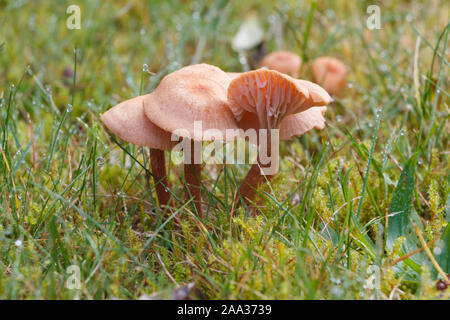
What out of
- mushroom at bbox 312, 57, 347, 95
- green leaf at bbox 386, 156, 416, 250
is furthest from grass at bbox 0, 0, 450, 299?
mushroom at bbox 312, 57, 347, 95

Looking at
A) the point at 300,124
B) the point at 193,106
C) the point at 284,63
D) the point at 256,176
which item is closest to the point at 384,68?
the point at 284,63

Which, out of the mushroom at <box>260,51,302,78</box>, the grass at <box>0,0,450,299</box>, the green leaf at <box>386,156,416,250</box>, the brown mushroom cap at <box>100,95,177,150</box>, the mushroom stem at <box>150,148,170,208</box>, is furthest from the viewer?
the mushroom at <box>260,51,302,78</box>

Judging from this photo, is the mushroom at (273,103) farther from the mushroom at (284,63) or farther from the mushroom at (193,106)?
the mushroom at (284,63)

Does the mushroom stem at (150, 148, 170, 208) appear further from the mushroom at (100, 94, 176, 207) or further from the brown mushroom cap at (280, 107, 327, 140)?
the brown mushroom cap at (280, 107, 327, 140)

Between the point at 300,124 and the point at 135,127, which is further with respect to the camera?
the point at 300,124
